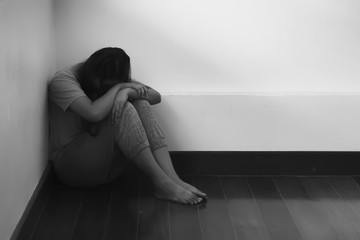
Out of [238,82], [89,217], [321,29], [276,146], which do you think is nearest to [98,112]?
[89,217]

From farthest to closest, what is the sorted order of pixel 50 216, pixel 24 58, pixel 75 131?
pixel 75 131 < pixel 50 216 < pixel 24 58

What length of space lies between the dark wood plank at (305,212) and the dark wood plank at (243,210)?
0.17 m

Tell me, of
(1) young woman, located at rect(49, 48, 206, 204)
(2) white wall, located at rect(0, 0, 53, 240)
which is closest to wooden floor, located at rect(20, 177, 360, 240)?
(1) young woman, located at rect(49, 48, 206, 204)

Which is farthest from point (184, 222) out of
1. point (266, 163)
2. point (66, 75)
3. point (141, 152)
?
point (66, 75)

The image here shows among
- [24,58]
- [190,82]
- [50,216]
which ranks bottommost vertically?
[50,216]

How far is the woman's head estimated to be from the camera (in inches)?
114

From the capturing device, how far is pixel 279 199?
117 inches

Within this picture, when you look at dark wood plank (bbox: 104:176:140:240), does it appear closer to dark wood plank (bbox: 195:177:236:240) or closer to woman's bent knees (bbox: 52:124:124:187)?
woman's bent knees (bbox: 52:124:124:187)

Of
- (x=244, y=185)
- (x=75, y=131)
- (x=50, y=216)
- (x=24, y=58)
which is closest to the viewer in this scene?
(x=24, y=58)

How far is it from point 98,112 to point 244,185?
0.89 meters

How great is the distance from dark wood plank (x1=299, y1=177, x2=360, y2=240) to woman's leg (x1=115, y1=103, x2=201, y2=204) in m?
0.64

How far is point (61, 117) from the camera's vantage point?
9.71ft

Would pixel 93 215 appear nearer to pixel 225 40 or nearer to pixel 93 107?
pixel 93 107

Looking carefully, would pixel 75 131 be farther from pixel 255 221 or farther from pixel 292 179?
pixel 292 179
